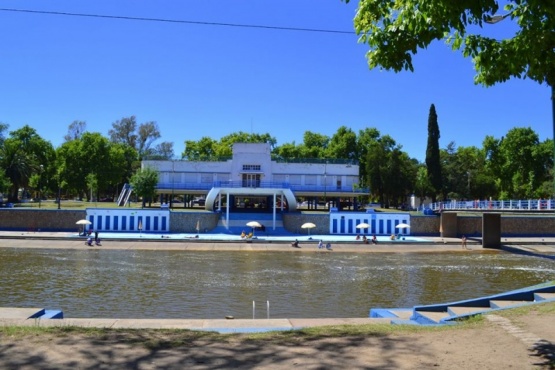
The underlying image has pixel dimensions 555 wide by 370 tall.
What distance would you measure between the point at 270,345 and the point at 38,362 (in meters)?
3.31

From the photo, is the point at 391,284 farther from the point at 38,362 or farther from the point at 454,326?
the point at 38,362

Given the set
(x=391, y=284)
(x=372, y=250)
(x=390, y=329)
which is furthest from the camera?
(x=372, y=250)

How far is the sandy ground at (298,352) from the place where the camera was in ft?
21.7

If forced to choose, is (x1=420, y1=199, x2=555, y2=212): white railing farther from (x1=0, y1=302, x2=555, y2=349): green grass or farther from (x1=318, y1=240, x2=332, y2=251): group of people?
(x1=0, y1=302, x2=555, y2=349): green grass

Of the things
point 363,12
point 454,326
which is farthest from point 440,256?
point 363,12

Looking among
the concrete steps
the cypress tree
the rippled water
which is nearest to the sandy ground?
the concrete steps

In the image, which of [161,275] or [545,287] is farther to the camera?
[161,275]

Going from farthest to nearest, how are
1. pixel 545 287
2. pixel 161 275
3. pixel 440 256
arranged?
pixel 440 256
pixel 161 275
pixel 545 287

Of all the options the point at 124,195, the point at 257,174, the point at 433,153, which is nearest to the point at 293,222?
the point at 257,174

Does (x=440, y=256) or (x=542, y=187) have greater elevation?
(x=542, y=187)

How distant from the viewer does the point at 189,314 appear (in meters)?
15.8

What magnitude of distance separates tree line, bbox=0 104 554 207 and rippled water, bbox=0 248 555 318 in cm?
4068

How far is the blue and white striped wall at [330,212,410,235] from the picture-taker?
52719mm

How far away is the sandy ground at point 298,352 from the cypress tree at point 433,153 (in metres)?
77.9
